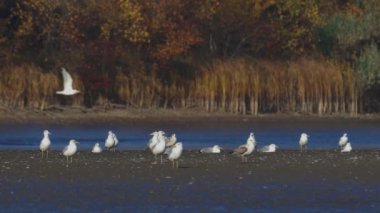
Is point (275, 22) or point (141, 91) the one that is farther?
point (275, 22)

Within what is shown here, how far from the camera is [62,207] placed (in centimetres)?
2320

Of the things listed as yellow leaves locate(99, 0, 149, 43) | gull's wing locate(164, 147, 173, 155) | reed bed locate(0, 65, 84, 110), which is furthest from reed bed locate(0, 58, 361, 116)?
gull's wing locate(164, 147, 173, 155)

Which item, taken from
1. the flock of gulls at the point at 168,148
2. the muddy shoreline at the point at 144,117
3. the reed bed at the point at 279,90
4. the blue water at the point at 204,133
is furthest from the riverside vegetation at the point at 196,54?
the flock of gulls at the point at 168,148

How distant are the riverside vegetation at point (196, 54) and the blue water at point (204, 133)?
360cm

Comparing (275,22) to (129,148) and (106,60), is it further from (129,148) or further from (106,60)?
(129,148)

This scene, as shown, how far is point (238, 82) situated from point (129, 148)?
16.0m

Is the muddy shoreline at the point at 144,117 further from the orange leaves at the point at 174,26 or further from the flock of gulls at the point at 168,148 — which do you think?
the flock of gulls at the point at 168,148

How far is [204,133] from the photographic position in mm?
43156

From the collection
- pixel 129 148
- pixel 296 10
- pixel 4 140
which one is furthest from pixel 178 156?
pixel 296 10

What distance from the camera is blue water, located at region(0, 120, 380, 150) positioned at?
125 ft

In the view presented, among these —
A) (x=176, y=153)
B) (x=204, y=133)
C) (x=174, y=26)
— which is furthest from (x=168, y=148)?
(x=174, y=26)

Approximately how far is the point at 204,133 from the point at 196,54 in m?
15.6

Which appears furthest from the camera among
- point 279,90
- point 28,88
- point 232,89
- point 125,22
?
point 125,22

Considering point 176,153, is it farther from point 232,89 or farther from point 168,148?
point 232,89
